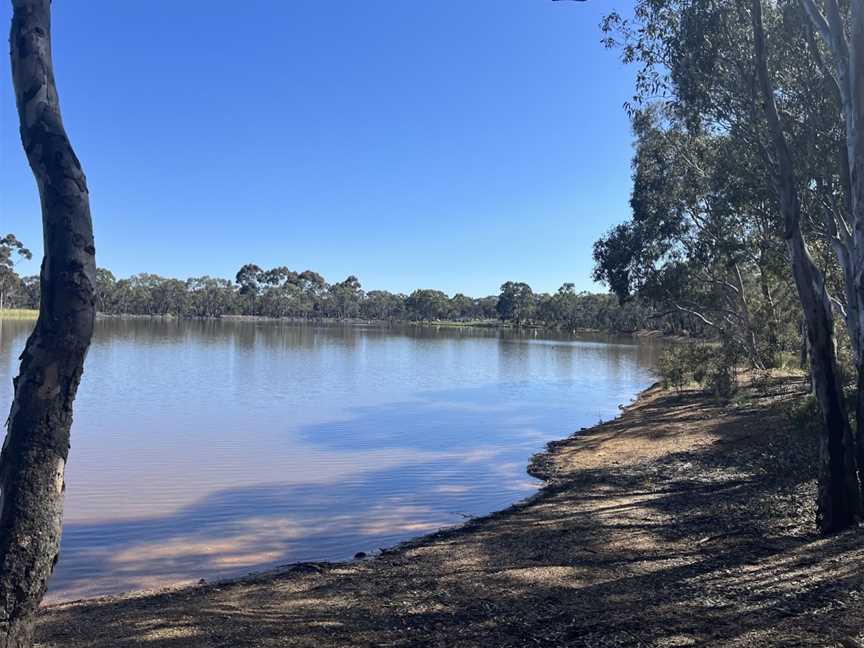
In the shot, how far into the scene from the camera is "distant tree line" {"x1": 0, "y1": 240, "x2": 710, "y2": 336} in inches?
4158

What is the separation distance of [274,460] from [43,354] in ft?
35.3

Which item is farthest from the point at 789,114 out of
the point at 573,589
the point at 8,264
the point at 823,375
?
the point at 8,264

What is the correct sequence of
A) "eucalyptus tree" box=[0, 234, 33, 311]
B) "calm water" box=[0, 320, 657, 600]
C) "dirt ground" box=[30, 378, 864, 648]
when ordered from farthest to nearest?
1. "eucalyptus tree" box=[0, 234, 33, 311]
2. "calm water" box=[0, 320, 657, 600]
3. "dirt ground" box=[30, 378, 864, 648]

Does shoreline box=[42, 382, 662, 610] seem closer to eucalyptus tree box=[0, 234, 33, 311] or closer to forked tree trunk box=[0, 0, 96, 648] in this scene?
forked tree trunk box=[0, 0, 96, 648]

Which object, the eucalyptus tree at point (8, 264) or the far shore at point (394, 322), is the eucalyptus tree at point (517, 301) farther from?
the eucalyptus tree at point (8, 264)

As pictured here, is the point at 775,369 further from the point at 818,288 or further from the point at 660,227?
the point at 818,288

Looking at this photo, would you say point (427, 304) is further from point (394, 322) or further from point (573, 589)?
point (573, 589)

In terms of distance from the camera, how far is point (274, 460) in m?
13.2

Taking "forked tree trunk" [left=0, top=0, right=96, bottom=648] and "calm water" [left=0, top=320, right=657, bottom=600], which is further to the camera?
"calm water" [left=0, top=320, right=657, bottom=600]

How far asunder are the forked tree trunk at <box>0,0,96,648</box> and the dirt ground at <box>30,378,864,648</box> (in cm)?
172

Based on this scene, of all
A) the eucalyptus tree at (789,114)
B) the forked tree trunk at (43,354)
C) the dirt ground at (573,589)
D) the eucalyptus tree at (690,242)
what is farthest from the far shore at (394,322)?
the forked tree trunk at (43,354)

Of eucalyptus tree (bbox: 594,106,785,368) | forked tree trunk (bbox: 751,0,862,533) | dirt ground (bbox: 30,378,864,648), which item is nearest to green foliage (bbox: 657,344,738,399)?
eucalyptus tree (bbox: 594,106,785,368)

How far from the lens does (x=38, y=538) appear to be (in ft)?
9.33

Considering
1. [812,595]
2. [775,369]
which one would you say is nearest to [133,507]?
[812,595]
